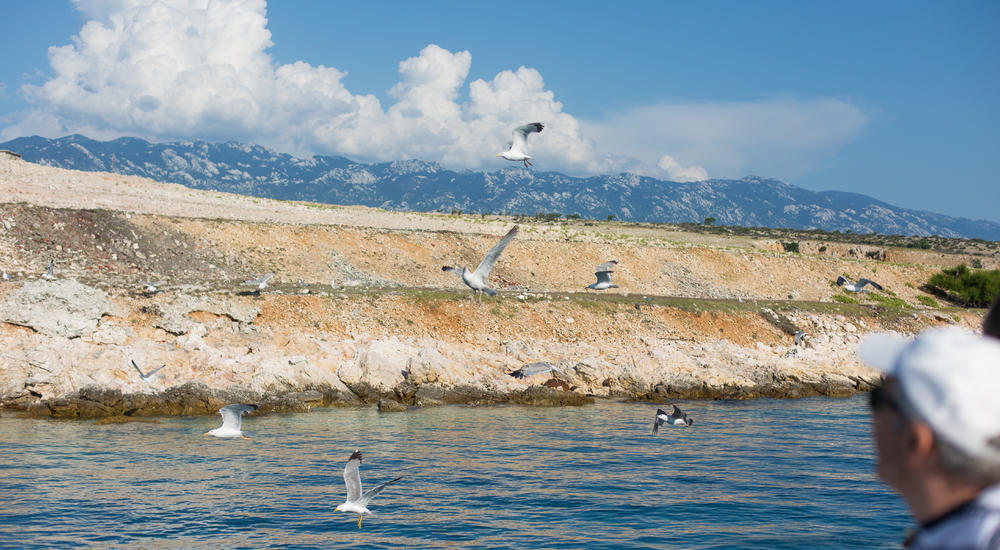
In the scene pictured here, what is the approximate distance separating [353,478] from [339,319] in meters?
19.9

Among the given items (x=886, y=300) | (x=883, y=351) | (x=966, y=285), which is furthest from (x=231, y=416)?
(x=966, y=285)

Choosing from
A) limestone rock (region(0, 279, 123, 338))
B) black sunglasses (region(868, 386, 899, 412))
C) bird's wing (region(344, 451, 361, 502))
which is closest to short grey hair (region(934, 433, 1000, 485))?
black sunglasses (region(868, 386, 899, 412))

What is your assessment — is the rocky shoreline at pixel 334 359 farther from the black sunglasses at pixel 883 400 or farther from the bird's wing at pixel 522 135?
the black sunglasses at pixel 883 400

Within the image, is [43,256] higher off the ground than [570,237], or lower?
lower

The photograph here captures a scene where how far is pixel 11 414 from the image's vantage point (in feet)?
72.4

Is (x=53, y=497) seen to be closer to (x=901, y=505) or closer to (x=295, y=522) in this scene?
(x=295, y=522)

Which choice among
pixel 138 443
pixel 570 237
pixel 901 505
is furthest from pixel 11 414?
pixel 570 237

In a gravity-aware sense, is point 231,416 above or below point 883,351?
below

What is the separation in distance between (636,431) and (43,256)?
93.3 feet

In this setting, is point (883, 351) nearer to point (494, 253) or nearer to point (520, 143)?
point (494, 253)

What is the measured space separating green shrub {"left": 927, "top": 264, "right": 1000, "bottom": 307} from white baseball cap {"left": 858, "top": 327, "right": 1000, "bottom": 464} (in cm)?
6473

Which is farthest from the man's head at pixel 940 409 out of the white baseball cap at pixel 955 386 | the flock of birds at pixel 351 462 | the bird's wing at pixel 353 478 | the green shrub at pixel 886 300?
the green shrub at pixel 886 300

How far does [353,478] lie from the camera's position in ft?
35.7

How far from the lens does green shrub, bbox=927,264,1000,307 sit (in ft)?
A: 188
